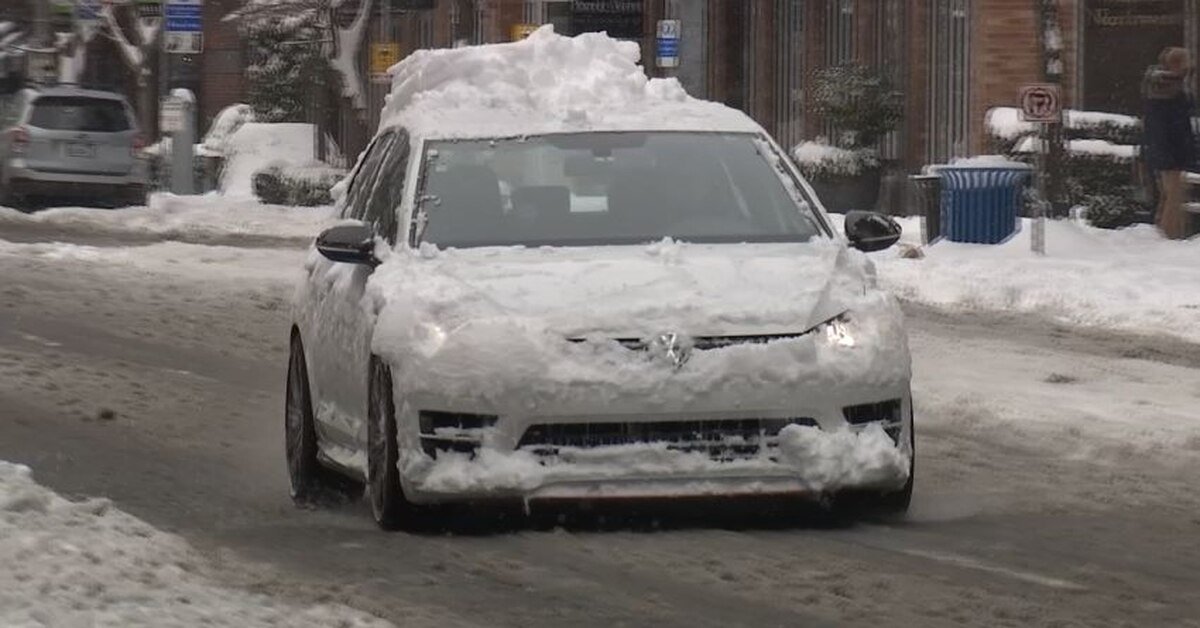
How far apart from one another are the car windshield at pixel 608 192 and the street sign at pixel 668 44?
75.0 ft

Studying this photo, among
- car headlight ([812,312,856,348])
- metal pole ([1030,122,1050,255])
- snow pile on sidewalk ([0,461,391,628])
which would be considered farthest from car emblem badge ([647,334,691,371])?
metal pole ([1030,122,1050,255])

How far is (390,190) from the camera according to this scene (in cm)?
1119

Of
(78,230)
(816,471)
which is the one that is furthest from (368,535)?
(78,230)

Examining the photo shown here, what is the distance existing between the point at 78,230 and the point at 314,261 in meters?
21.9

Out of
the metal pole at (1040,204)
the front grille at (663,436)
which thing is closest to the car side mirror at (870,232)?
the front grille at (663,436)

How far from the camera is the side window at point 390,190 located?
10852 mm

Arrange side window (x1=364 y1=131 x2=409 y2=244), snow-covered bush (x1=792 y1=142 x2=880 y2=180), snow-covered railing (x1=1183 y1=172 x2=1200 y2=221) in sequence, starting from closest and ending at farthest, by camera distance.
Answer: side window (x1=364 y1=131 x2=409 y2=244) < snow-covered railing (x1=1183 y1=172 x2=1200 y2=221) < snow-covered bush (x1=792 y1=142 x2=880 y2=180)

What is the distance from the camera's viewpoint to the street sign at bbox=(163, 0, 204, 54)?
38.0m

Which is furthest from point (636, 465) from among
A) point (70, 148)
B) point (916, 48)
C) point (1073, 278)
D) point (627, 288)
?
point (70, 148)

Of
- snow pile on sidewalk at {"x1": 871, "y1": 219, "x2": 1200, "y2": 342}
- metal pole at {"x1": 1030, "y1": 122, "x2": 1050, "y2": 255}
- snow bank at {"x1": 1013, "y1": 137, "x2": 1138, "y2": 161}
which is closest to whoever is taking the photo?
snow pile on sidewalk at {"x1": 871, "y1": 219, "x2": 1200, "y2": 342}

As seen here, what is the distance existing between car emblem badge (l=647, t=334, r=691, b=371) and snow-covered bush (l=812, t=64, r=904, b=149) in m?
23.8

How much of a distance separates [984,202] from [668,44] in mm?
8309

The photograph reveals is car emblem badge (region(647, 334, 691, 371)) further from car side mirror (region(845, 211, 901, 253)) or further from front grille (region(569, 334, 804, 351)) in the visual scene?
car side mirror (region(845, 211, 901, 253))

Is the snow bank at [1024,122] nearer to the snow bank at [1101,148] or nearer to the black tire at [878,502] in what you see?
the snow bank at [1101,148]
